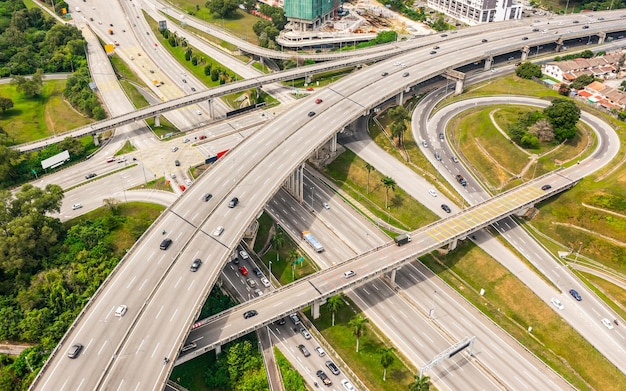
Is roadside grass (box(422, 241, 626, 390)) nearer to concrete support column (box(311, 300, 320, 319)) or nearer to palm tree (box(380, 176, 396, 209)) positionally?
palm tree (box(380, 176, 396, 209))

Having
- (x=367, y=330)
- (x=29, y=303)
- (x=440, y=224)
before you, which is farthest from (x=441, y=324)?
(x=29, y=303)

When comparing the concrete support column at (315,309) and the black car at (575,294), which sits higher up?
the black car at (575,294)

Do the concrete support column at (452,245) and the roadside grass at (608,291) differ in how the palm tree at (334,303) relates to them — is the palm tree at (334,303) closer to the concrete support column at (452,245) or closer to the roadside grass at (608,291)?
the concrete support column at (452,245)

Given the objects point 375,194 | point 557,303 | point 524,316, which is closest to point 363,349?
point 524,316

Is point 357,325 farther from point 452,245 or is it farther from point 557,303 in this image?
point 557,303

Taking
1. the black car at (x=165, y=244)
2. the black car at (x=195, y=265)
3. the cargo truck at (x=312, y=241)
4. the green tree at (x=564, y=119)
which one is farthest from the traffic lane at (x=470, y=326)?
the green tree at (x=564, y=119)

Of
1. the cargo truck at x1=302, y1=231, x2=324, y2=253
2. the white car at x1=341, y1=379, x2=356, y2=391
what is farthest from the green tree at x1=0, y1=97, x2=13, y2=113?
the white car at x1=341, y1=379, x2=356, y2=391
